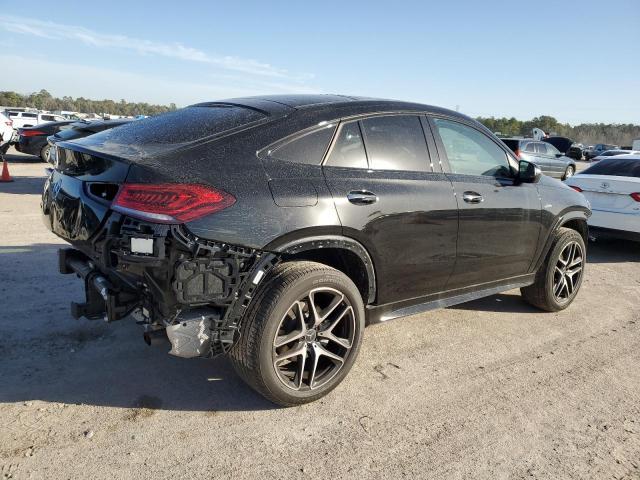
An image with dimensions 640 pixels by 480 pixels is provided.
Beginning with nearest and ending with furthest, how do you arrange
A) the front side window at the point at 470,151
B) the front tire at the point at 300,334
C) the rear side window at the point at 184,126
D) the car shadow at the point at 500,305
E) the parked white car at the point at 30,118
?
the front tire at the point at 300,334
the rear side window at the point at 184,126
the front side window at the point at 470,151
the car shadow at the point at 500,305
the parked white car at the point at 30,118

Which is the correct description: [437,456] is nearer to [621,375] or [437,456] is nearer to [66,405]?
[621,375]

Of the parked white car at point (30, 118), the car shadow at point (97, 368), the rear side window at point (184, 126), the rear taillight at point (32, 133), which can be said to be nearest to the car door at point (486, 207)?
the rear side window at point (184, 126)

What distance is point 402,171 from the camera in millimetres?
3502

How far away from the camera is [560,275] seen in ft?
16.1

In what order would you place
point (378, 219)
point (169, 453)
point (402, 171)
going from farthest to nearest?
point (402, 171), point (378, 219), point (169, 453)

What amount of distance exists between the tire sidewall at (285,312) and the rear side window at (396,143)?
2.82ft

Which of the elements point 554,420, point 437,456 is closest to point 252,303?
point 437,456

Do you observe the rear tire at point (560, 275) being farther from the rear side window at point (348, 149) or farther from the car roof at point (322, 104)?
the rear side window at point (348, 149)

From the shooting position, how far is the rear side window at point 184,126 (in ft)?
9.74

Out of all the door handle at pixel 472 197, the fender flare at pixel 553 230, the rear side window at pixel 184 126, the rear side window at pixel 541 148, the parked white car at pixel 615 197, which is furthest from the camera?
the rear side window at pixel 541 148

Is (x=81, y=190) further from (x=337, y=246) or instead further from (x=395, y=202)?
(x=395, y=202)

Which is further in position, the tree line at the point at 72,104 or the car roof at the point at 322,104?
the tree line at the point at 72,104

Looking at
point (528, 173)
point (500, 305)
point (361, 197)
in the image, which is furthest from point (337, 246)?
point (500, 305)

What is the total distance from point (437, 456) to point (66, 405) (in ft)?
6.98
